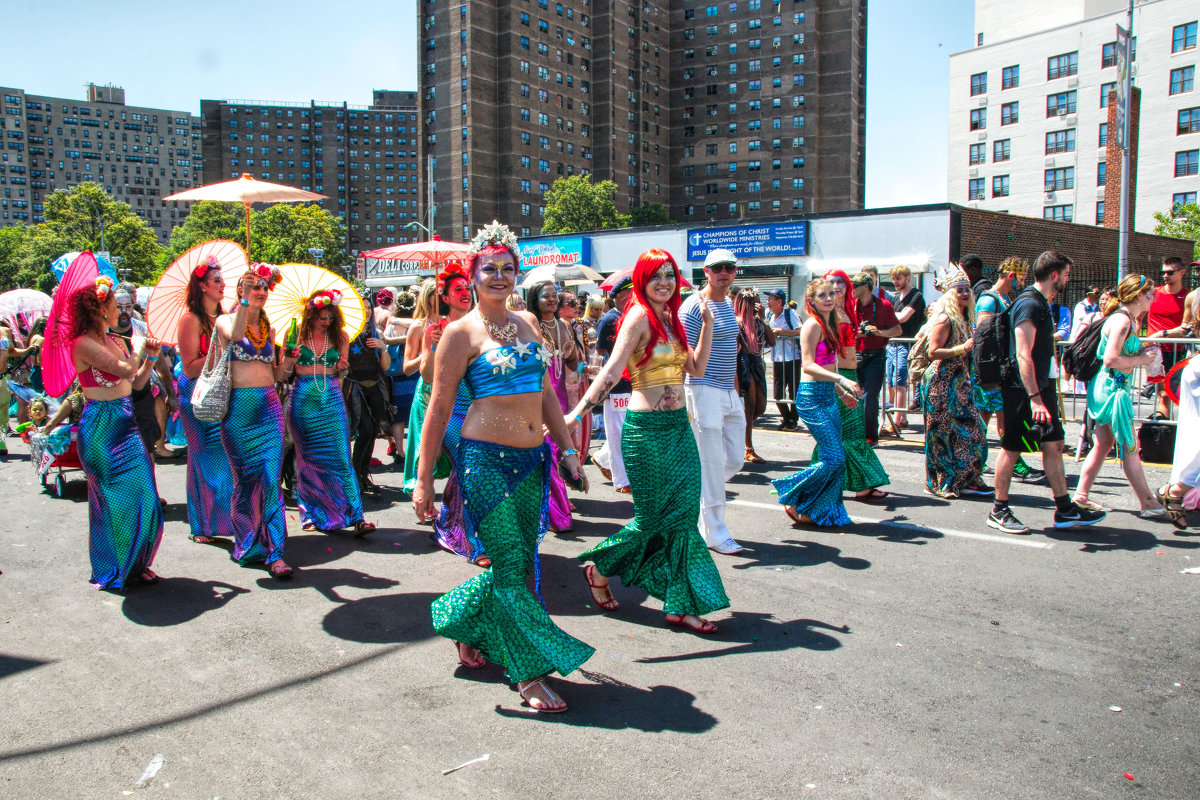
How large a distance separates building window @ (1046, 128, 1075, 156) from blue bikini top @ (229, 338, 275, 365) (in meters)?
67.8

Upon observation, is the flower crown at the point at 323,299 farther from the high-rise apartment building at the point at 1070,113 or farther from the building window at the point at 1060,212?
the building window at the point at 1060,212

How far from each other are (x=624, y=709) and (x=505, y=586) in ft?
2.35

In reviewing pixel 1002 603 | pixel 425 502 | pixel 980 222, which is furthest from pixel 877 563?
pixel 980 222

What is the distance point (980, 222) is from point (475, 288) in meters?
32.0

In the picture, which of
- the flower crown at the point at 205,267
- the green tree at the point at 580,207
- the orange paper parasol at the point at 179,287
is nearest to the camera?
the flower crown at the point at 205,267

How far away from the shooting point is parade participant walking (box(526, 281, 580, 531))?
22.2 ft

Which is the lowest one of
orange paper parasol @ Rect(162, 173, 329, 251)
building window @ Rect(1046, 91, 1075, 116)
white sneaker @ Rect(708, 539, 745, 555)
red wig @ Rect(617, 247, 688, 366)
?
white sneaker @ Rect(708, 539, 745, 555)

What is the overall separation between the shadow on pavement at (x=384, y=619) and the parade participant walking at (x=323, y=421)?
1692mm

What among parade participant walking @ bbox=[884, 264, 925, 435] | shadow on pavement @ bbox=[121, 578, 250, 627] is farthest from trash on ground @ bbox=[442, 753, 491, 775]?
parade participant walking @ bbox=[884, 264, 925, 435]

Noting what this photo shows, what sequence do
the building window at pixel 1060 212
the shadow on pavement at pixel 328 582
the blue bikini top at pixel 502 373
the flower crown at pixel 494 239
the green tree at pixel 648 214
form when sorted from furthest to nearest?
the green tree at pixel 648 214 → the building window at pixel 1060 212 → the shadow on pavement at pixel 328 582 → the flower crown at pixel 494 239 → the blue bikini top at pixel 502 373

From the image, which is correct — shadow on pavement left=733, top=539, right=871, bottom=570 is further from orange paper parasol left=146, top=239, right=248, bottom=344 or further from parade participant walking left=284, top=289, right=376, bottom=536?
orange paper parasol left=146, top=239, right=248, bottom=344

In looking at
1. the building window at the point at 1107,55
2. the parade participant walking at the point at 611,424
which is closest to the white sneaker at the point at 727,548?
the parade participant walking at the point at 611,424

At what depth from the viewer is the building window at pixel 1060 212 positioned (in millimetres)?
61438

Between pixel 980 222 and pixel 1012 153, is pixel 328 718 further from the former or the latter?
pixel 1012 153
